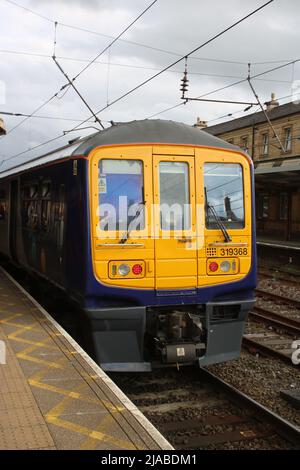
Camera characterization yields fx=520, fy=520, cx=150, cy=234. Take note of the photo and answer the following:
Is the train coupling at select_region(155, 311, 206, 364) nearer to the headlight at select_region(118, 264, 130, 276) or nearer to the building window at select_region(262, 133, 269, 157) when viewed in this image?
the headlight at select_region(118, 264, 130, 276)

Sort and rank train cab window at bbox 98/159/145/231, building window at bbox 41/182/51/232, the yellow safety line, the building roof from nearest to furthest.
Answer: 1. the yellow safety line
2. train cab window at bbox 98/159/145/231
3. building window at bbox 41/182/51/232
4. the building roof

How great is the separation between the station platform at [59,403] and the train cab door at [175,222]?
4.63 feet

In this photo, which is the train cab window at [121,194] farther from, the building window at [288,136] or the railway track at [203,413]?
the building window at [288,136]

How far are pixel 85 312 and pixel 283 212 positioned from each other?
2527cm

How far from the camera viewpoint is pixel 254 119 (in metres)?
38.6

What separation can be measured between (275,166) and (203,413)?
1595 centimetres

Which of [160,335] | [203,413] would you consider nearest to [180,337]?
[160,335]

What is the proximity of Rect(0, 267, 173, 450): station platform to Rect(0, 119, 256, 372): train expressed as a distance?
2.04 feet

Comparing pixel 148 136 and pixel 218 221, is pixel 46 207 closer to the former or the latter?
pixel 148 136

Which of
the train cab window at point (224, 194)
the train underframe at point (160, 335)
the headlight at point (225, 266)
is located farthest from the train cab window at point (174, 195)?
the train underframe at point (160, 335)

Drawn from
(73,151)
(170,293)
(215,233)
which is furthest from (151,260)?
(73,151)

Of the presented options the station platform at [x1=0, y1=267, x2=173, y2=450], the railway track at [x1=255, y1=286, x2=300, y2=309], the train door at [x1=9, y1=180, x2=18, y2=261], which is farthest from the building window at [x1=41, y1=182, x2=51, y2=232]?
the railway track at [x1=255, y1=286, x2=300, y2=309]

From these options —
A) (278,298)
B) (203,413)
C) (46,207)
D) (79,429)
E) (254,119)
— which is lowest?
(203,413)

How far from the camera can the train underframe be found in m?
5.93
